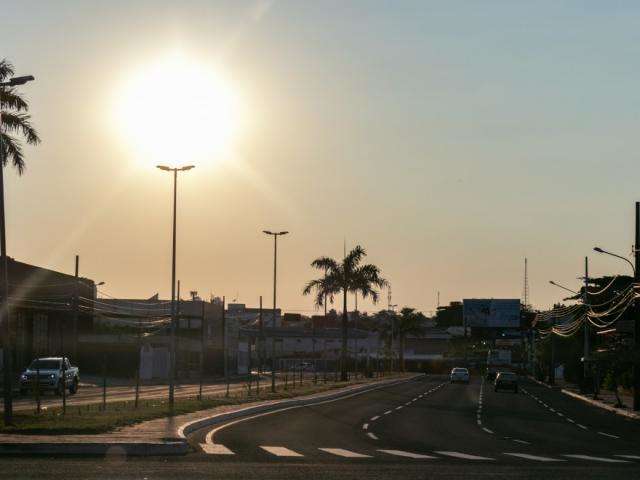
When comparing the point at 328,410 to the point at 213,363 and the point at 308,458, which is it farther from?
the point at 213,363

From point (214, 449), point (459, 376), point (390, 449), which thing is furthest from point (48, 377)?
point (459, 376)

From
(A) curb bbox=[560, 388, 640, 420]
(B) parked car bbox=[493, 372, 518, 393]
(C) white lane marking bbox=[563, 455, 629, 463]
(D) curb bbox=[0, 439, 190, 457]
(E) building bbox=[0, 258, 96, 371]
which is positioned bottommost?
(A) curb bbox=[560, 388, 640, 420]

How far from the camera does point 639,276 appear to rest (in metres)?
54.2

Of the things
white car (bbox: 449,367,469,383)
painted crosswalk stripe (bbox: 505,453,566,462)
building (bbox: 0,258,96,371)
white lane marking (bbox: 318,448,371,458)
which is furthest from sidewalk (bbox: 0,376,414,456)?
white car (bbox: 449,367,469,383)

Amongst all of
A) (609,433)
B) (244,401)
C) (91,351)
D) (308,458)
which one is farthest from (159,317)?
(308,458)

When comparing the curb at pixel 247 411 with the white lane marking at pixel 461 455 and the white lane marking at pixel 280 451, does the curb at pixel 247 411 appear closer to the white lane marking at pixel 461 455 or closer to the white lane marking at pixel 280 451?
the white lane marking at pixel 280 451

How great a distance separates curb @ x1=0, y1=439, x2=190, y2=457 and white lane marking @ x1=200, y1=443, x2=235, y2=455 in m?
0.55

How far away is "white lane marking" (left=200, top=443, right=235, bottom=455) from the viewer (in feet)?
76.5

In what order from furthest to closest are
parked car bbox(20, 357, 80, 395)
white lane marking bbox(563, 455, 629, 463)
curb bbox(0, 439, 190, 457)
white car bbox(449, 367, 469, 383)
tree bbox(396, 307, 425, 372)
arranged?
tree bbox(396, 307, 425, 372) < white car bbox(449, 367, 469, 383) < parked car bbox(20, 357, 80, 395) < white lane marking bbox(563, 455, 629, 463) < curb bbox(0, 439, 190, 457)

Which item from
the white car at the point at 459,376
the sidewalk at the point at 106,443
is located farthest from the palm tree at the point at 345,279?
the sidewalk at the point at 106,443

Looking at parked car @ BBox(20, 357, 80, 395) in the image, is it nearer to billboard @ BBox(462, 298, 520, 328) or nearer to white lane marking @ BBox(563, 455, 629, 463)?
white lane marking @ BBox(563, 455, 629, 463)

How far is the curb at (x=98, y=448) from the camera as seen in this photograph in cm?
2267

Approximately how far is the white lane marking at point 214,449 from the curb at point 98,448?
55 centimetres

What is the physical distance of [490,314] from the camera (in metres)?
142
